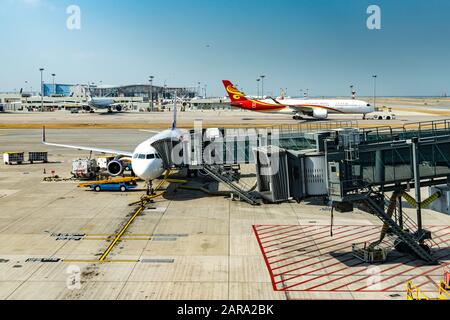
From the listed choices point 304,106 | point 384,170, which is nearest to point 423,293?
point 384,170

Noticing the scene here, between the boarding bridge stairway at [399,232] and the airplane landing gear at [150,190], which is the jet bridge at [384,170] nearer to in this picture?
the boarding bridge stairway at [399,232]

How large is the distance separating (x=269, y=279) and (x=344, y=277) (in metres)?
3.87

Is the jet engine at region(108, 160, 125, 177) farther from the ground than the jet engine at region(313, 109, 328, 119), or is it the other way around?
the jet engine at region(313, 109, 328, 119)

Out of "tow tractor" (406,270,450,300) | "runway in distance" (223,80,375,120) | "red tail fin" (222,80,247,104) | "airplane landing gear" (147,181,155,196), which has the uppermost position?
"red tail fin" (222,80,247,104)

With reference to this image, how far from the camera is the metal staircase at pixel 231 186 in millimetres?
38312

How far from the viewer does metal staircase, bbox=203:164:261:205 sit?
3831 centimetres

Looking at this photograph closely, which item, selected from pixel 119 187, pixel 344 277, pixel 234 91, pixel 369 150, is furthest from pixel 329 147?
pixel 234 91

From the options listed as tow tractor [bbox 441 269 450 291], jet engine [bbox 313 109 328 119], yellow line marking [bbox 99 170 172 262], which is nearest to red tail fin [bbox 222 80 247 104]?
jet engine [bbox 313 109 328 119]

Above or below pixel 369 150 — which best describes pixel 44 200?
below

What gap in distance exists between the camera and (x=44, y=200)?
39125mm

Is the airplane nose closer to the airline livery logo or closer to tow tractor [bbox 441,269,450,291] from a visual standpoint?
tow tractor [bbox 441,269,450,291]

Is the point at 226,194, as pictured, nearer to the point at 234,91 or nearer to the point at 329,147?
the point at 329,147

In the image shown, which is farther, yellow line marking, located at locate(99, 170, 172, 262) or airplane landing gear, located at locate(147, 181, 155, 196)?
airplane landing gear, located at locate(147, 181, 155, 196)

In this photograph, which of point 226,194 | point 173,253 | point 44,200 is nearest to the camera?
point 173,253
